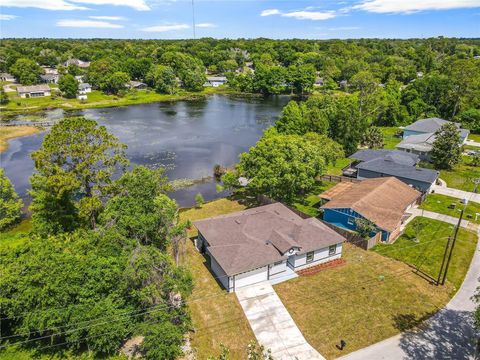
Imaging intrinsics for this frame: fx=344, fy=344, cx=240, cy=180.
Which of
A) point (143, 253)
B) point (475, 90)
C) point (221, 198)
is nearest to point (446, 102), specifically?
point (475, 90)

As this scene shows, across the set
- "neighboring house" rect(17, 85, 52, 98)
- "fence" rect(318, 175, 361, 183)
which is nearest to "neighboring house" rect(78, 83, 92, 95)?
"neighboring house" rect(17, 85, 52, 98)

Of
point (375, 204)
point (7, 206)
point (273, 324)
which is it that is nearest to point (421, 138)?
point (375, 204)

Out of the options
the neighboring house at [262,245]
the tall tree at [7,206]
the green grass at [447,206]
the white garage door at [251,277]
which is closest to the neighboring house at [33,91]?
the tall tree at [7,206]

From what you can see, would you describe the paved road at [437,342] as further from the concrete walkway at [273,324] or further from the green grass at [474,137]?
the green grass at [474,137]

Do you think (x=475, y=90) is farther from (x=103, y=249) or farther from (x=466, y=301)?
(x=103, y=249)

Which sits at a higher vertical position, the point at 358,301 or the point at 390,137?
the point at 390,137

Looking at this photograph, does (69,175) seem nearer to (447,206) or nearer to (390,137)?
(447,206)
